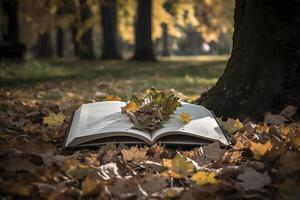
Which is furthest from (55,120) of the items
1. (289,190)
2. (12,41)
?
(12,41)

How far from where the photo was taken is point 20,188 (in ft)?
7.52

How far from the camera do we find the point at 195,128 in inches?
132

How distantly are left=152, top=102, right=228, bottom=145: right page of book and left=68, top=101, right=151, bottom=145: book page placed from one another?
0.14 m

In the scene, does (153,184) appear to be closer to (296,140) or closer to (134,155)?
(134,155)

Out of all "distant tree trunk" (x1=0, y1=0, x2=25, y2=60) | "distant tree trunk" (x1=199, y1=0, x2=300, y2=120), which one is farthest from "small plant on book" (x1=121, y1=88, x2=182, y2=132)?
"distant tree trunk" (x1=0, y1=0, x2=25, y2=60)

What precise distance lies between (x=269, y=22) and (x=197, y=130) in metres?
1.54

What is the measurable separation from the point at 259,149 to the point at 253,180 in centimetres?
47

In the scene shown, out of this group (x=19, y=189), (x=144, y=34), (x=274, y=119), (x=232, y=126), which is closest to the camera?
(x=19, y=189)

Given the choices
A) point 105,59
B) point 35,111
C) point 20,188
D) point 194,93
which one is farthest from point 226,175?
point 105,59

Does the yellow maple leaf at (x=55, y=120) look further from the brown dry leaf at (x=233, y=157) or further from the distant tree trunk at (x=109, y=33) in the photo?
the distant tree trunk at (x=109, y=33)

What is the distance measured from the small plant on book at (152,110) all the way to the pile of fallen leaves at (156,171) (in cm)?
18

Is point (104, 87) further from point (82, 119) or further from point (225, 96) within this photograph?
point (82, 119)

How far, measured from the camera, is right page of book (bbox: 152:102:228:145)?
3192 mm

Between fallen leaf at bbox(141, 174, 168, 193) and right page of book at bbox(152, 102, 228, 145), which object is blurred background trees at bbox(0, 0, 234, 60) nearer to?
right page of book at bbox(152, 102, 228, 145)
